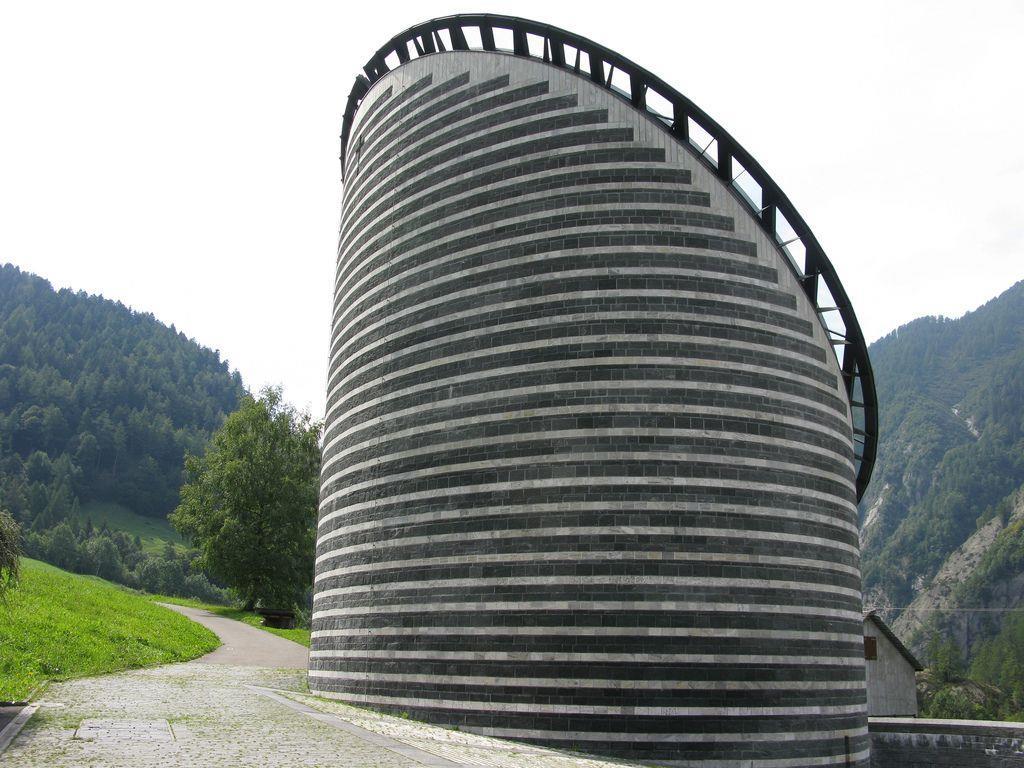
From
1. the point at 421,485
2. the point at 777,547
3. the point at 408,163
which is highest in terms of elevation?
the point at 408,163

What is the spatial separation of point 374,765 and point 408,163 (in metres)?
17.6

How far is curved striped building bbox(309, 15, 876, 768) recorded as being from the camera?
60.9 ft

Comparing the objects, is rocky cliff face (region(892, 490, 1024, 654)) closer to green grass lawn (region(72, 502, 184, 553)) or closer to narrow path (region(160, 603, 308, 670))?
green grass lawn (region(72, 502, 184, 553))

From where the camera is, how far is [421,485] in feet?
70.8

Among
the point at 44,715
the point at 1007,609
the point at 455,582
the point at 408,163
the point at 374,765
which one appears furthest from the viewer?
the point at 1007,609

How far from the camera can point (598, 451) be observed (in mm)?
19516

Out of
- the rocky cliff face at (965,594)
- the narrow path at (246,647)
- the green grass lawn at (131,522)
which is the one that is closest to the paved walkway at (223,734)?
the narrow path at (246,647)

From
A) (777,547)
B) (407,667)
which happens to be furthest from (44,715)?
(777,547)

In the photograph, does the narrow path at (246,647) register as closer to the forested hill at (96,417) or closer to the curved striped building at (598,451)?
the curved striped building at (598,451)

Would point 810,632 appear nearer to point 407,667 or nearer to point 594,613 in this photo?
point 594,613

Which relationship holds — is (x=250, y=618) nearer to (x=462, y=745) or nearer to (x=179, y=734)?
(x=462, y=745)

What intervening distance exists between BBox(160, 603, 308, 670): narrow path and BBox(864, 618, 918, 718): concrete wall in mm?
19038

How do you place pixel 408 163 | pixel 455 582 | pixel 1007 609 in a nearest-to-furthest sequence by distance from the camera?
pixel 455 582 < pixel 408 163 < pixel 1007 609

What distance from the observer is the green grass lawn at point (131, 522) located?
496ft
